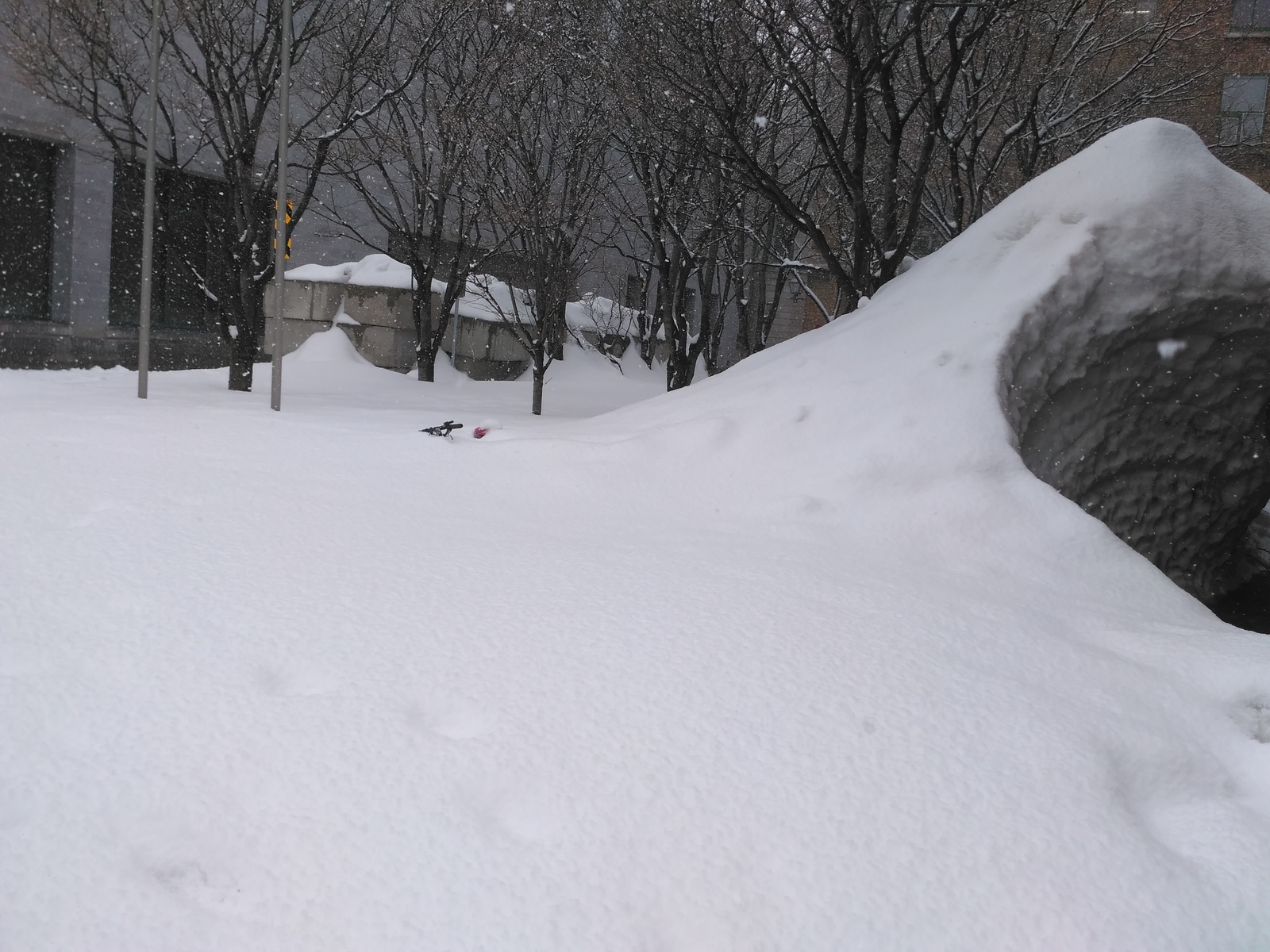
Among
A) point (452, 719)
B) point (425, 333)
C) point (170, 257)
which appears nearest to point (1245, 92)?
point (425, 333)

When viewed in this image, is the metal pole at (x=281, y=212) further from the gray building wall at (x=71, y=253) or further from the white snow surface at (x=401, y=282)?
the gray building wall at (x=71, y=253)

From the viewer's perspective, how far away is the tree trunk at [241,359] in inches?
435

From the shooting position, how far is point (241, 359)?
1109 cm

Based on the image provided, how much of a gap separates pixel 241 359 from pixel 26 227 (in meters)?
6.57

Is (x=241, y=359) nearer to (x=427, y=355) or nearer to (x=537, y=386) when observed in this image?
(x=537, y=386)

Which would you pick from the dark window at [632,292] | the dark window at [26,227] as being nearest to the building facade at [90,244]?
the dark window at [26,227]

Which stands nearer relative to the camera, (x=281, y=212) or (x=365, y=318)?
(x=281, y=212)

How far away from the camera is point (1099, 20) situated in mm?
13164

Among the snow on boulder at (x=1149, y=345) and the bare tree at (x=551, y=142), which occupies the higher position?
the bare tree at (x=551, y=142)

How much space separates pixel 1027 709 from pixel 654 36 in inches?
289

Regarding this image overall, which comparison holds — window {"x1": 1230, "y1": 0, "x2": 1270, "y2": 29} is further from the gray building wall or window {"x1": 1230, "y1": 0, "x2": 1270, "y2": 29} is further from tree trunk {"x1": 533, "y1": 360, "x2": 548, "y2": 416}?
the gray building wall

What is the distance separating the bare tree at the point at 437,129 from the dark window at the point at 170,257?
9.56 feet

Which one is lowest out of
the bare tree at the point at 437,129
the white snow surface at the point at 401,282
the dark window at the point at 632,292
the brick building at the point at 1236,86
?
the white snow surface at the point at 401,282

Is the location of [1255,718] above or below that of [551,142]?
below
